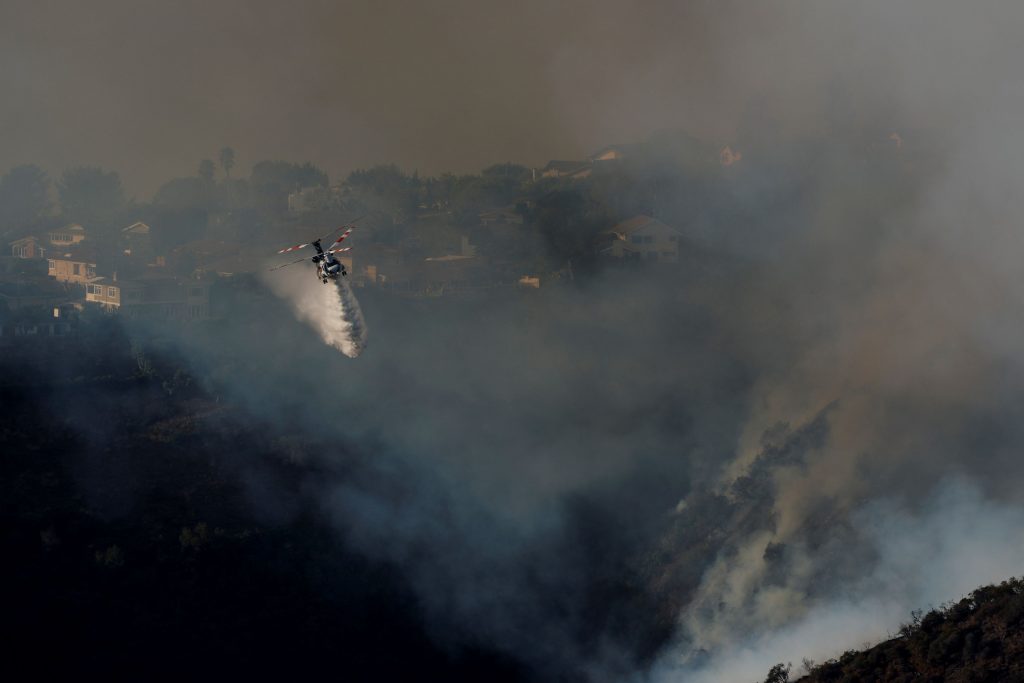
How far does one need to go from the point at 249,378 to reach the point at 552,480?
23.6 meters

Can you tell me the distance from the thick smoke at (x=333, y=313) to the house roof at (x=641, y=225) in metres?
35.7

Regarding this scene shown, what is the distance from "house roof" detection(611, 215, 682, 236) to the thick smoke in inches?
1406

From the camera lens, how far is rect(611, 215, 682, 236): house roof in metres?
111

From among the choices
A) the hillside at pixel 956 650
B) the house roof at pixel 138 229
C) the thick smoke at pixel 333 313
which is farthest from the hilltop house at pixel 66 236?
the hillside at pixel 956 650

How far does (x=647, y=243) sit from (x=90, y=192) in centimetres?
8381

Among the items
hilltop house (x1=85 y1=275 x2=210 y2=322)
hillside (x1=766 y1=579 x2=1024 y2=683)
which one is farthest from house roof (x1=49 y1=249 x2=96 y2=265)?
hillside (x1=766 y1=579 x2=1024 y2=683)

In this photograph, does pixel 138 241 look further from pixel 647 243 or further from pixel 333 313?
pixel 333 313

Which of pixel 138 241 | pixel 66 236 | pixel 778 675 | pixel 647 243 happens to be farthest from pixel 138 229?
pixel 778 675

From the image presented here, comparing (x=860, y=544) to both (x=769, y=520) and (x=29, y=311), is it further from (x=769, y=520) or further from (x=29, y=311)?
(x=29, y=311)

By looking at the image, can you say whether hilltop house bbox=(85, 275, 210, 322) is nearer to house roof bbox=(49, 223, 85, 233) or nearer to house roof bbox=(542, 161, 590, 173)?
house roof bbox=(49, 223, 85, 233)

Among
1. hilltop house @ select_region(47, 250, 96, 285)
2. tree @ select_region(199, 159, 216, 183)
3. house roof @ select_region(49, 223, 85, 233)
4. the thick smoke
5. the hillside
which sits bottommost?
the hillside

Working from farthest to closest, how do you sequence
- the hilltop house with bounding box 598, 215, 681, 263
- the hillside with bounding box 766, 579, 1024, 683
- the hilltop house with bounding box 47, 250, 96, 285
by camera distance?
the hilltop house with bounding box 598, 215, 681, 263, the hilltop house with bounding box 47, 250, 96, 285, the hillside with bounding box 766, 579, 1024, 683

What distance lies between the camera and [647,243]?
110250mm

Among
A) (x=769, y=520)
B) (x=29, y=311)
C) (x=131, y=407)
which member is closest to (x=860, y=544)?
(x=769, y=520)
